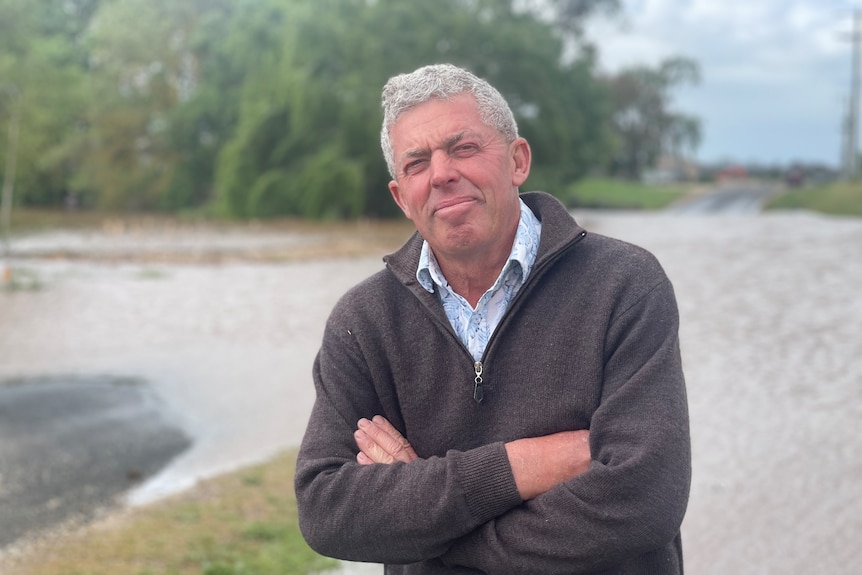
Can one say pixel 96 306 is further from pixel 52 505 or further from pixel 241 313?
pixel 52 505

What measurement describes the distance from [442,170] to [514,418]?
2.04 ft

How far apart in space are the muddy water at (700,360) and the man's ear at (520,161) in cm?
283

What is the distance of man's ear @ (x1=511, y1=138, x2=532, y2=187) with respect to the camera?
258cm

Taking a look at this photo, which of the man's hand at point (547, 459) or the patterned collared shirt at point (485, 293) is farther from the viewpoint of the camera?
the patterned collared shirt at point (485, 293)

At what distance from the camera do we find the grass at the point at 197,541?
→ 16.4 feet

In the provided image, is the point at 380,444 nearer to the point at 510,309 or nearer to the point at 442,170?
the point at 510,309

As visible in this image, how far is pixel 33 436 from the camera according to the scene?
321 inches

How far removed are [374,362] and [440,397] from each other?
0.19 m

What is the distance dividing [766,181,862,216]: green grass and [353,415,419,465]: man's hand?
34473mm

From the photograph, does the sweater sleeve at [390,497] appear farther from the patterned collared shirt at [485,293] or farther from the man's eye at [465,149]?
the man's eye at [465,149]

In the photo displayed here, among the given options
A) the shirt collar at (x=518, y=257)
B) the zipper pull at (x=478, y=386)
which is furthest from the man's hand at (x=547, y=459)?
the shirt collar at (x=518, y=257)

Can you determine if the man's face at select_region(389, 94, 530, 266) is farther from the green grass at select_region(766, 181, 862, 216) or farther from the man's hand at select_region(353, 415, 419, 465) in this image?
the green grass at select_region(766, 181, 862, 216)

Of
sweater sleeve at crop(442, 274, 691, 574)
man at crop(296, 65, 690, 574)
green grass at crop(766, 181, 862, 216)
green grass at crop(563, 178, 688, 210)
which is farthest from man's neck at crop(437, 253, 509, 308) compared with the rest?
green grass at crop(563, 178, 688, 210)

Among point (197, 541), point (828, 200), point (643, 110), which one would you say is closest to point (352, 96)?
point (828, 200)
